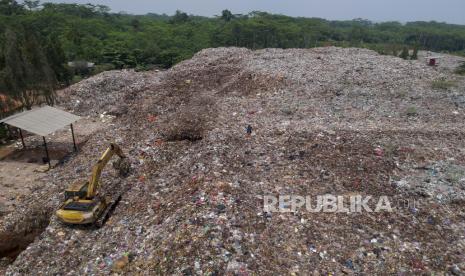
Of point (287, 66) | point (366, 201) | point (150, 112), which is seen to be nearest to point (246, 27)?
point (287, 66)

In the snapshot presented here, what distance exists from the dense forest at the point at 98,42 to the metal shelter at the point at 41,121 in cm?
341

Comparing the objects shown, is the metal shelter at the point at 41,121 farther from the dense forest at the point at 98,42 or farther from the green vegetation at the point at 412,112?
the green vegetation at the point at 412,112

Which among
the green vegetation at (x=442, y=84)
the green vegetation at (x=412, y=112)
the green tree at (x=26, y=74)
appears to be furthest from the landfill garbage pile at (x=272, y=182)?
the green tree at (x=26, y=74)

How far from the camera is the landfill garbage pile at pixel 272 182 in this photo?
20.5ft

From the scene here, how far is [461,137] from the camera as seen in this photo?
1012 centimetres

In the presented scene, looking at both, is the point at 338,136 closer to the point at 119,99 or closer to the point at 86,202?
the point at 86,202

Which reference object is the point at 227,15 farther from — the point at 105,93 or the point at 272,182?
the point at 272,182

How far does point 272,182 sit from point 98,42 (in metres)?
32.4

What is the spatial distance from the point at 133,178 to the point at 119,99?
26.8 ft

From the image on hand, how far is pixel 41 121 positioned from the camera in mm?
11078

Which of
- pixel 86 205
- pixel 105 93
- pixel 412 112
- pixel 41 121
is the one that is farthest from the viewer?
pixel 105 93

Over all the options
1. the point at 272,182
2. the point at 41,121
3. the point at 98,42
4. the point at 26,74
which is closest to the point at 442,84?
the point at 272,182

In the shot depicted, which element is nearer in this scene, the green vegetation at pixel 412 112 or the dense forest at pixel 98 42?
the green vegetation at pixel 412 112

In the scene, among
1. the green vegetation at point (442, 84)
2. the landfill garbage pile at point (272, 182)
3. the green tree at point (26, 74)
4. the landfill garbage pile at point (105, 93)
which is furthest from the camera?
the landfill garbage pile at point (105, 93)
